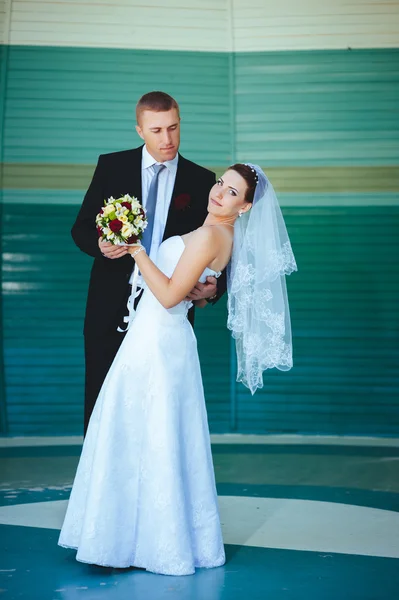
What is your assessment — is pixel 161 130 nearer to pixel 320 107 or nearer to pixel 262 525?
pixel 262 525

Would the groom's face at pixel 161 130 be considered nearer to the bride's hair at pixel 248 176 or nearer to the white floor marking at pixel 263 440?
the bride's hair at pixel 248 176

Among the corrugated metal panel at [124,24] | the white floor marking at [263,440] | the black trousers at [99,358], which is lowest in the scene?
the white floor marking at [263,440]

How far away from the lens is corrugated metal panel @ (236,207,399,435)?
6.33m

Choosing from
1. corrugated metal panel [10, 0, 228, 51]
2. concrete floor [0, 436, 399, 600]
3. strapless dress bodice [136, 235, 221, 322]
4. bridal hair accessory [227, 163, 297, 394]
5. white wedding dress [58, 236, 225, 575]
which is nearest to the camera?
concrete floor [0, 436, 399, 600]

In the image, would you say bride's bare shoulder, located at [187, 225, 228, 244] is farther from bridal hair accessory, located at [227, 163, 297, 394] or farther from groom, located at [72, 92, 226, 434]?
groom, located at [72, 92, 226, 434]

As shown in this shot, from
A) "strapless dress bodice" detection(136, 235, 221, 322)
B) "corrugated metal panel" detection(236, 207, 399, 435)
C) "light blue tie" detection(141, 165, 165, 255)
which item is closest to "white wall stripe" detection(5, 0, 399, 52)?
"corrugated metal panel" detection(236, 207, 399, 435)

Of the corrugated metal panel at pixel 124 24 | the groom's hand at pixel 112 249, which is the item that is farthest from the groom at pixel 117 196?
the corrugated metal panel at pixel 124 24

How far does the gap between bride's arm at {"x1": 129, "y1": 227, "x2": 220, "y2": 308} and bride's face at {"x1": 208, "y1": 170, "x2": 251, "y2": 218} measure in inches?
5.1

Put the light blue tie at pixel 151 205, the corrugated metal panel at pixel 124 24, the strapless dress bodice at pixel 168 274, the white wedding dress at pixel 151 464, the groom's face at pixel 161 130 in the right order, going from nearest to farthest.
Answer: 1. the white wedding dress at pixel 151 464
2. the strapless dress bodice at pixel 168 274
3. the groom's face at pixel 161 130
4. the light blue tie at pixel 151 205
5. the corrugated metal panel at pixel 124 24

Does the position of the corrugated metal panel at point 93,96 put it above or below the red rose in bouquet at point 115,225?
above

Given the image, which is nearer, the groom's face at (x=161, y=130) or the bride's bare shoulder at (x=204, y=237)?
the bride's bare shoulder at (x=204, y=237)

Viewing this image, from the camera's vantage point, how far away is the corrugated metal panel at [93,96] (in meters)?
6.27

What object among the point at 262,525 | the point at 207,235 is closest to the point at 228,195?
the point at 207,235

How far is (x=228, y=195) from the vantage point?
3.46 m
